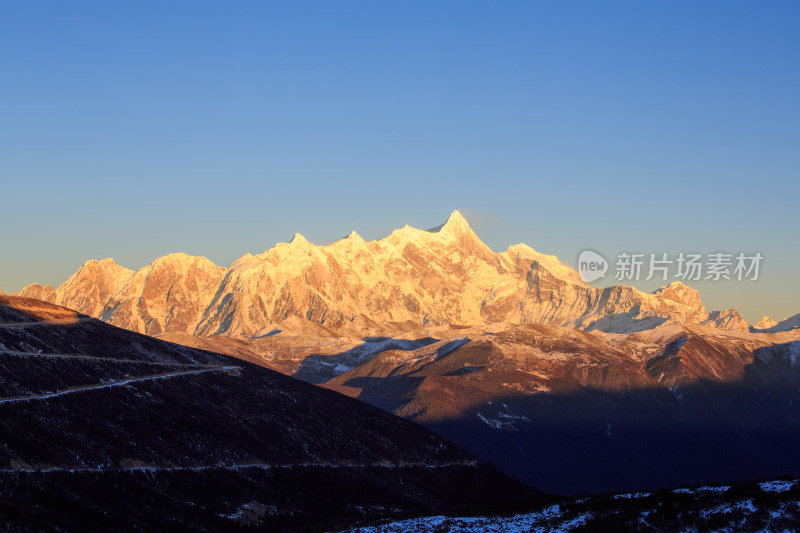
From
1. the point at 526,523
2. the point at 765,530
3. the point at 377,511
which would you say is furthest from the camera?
the point at 377,511

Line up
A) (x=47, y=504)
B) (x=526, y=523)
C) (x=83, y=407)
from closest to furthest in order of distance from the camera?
(x=526, y=523)
(x=47, y=504)
(x=83, y=407)

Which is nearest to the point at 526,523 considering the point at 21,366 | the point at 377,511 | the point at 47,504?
the point at 47,504

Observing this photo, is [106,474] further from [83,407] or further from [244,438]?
[244,438]

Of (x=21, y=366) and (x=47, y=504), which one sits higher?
(x=21, y=366)

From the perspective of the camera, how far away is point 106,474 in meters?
144

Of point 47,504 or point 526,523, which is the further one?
point 47,504

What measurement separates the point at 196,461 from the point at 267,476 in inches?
603

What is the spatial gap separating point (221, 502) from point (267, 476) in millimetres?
25912

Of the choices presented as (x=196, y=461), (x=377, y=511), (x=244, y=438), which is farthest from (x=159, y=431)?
(x=377, y=511)

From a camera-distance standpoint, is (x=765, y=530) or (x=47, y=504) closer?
(x=765, y=530)

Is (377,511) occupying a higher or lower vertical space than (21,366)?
lower

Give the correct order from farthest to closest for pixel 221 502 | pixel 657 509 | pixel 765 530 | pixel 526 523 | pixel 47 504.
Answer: pixel 221 502, pixel 47 504, pixel 526 523, pixel 657 509, pixel 765 530

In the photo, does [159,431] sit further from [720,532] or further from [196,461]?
[720,532]

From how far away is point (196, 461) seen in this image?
170250 mm
